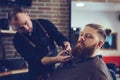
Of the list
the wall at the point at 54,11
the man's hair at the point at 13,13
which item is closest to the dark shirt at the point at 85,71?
the wall at the point at 54,11

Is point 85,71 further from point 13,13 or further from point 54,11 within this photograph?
point 13,13

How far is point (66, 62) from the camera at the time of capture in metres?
2.33

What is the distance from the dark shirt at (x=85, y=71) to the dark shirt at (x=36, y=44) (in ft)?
0.68

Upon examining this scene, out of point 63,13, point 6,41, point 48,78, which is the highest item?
point 63,13

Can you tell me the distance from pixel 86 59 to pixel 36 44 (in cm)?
59

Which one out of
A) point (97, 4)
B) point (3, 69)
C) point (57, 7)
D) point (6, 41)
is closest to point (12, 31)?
point (6, 41)

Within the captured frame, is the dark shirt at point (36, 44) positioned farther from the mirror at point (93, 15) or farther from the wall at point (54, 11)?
the mirror at point (93, 15)

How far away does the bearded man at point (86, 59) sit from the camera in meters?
2.24

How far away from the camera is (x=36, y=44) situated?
7.77ft

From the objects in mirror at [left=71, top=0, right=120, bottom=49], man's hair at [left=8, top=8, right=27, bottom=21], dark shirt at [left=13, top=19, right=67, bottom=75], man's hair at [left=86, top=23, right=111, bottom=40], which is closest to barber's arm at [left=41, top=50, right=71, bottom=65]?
dark shirt at [left=13, top=19, right=67, bottom=75]

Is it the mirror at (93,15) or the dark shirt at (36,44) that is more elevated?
the mirror at (93,15)

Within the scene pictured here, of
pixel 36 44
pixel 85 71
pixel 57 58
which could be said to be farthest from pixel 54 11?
pixel 85 71

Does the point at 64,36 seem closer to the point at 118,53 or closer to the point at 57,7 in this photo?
the point at 57,7

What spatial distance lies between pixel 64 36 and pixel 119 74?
30.5 inches
